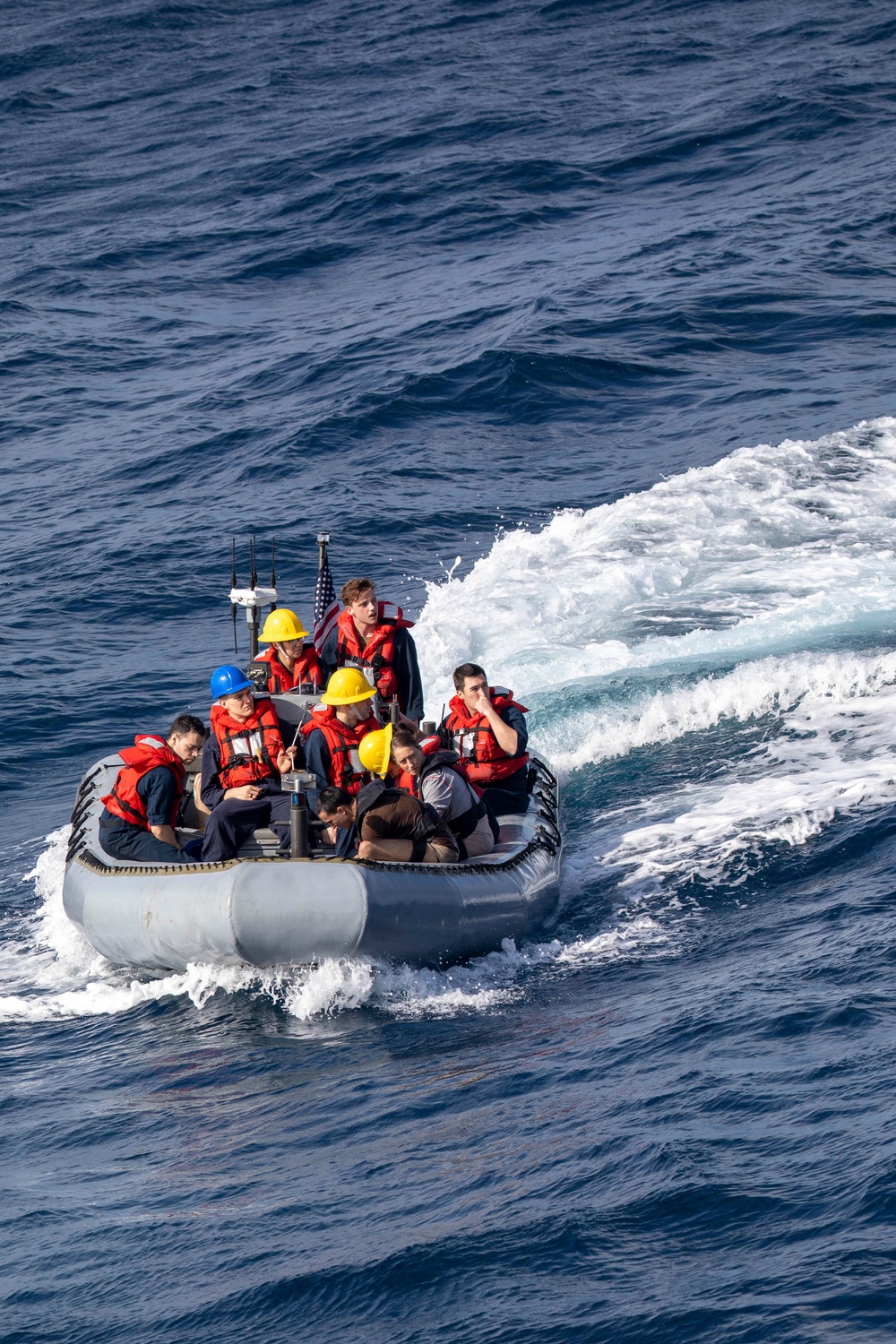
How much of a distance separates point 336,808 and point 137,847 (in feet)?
4.36

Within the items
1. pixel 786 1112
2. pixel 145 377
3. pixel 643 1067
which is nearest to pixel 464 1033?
pixel 643 1067

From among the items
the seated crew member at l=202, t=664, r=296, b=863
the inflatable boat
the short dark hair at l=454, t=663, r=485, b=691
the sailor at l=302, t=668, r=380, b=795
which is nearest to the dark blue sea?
the inflatable boat

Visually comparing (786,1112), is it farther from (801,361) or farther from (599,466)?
(801,361)

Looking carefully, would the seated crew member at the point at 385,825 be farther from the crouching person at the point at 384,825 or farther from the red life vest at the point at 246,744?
the red life vest at the point at 246,744

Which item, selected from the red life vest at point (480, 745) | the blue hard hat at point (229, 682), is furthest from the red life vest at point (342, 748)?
the red life vest at point (480, 745)

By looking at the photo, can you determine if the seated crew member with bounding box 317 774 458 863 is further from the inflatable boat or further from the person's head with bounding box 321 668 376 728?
the person's head with bounding box 321 668 376 728

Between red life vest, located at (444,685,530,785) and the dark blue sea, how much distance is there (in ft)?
2.76

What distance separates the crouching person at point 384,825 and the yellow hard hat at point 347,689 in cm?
67

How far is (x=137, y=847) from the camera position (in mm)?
9539

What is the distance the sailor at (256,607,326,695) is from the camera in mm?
11195

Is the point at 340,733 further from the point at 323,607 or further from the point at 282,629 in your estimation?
the point at 323,607

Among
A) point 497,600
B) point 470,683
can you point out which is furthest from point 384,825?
point 497,600

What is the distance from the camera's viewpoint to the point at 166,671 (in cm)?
1477

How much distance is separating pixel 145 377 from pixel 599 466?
7444 mm
